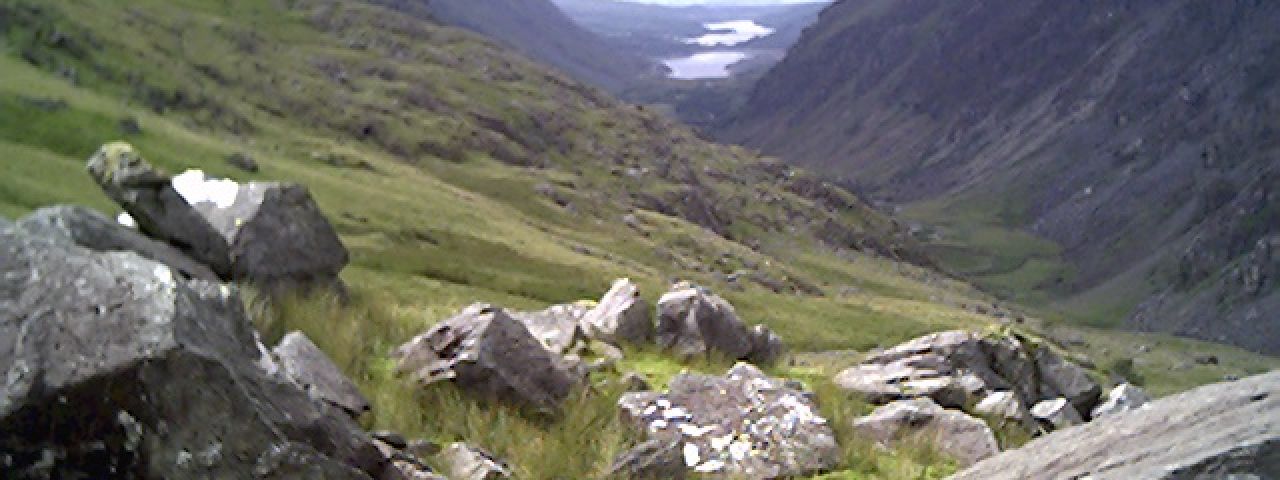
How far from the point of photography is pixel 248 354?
8297mm

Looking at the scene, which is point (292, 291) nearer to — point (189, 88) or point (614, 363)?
point (614, 363)

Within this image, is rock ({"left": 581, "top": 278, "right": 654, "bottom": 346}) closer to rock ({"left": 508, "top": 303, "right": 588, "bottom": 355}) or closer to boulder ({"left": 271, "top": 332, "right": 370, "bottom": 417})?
rock ({"left": 508, "top": 303, "right": 588, "bottom": 355})

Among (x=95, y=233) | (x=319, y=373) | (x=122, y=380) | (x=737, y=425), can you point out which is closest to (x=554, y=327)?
(x=737, y=425)

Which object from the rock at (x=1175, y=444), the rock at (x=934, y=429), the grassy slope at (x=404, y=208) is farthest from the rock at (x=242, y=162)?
the rock at (x=1175, y=444)

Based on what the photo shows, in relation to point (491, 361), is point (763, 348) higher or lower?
lower

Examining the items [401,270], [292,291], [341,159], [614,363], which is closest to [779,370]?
[614,363]

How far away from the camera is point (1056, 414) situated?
62.0ft

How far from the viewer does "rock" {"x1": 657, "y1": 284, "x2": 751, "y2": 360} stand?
2012 cm

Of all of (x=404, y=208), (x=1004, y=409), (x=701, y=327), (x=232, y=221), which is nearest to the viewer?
(x=1004, y=409)

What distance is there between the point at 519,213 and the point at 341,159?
24.8 m

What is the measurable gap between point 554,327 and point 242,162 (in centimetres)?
8131

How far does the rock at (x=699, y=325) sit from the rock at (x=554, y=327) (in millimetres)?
2038

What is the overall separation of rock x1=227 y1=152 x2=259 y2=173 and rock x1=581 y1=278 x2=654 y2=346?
254 ft

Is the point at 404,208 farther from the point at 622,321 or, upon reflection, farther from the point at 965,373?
the point at 965,373
